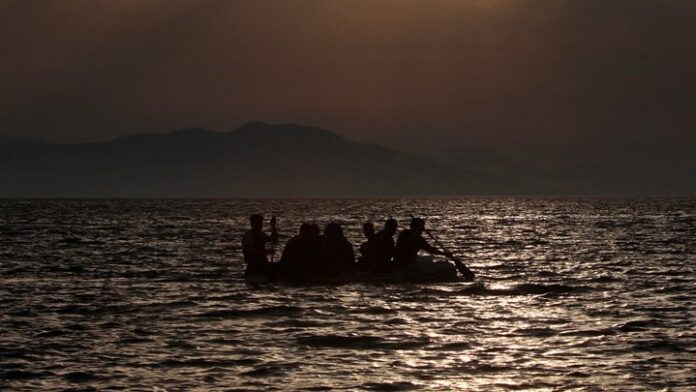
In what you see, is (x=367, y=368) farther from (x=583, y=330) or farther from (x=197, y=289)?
(x=197, y=289)

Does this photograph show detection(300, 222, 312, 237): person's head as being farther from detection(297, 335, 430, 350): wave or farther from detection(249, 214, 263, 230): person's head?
detection(297, 335, 430, 350): wave

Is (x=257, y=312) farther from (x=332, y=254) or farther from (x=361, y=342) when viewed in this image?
(x=332, y=254)

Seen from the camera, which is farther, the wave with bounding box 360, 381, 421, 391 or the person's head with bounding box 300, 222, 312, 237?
the person's head with bounding box 300, 222, 312, 237

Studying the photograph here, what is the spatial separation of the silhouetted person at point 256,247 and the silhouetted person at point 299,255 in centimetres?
51

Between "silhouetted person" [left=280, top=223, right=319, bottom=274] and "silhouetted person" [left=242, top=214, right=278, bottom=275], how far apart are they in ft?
1.67

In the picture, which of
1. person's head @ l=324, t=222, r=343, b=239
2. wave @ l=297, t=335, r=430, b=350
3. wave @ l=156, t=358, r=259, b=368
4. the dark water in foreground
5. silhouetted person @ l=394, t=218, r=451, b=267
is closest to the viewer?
the dark water in foreground

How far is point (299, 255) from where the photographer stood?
30.2m

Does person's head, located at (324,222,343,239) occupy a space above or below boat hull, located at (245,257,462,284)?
above

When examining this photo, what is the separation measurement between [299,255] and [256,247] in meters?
1.33

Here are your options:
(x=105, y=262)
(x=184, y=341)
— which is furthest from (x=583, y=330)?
(x=105, y=262)

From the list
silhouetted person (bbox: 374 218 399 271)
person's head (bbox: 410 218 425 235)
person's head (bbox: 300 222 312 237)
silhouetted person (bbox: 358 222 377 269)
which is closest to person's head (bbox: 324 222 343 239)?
person's head (bbox: 300 222 312 237)

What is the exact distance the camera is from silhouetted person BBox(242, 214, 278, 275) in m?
28.7

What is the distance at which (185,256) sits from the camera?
4803 centimetres

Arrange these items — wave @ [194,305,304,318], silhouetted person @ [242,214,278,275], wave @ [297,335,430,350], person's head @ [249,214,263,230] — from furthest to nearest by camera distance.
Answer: silhouetted person @ [242,214,278,275]
person's head @ [249,214,263,230]
wave @ [194,305,304,318]
wave @ [297,335,430,350]
